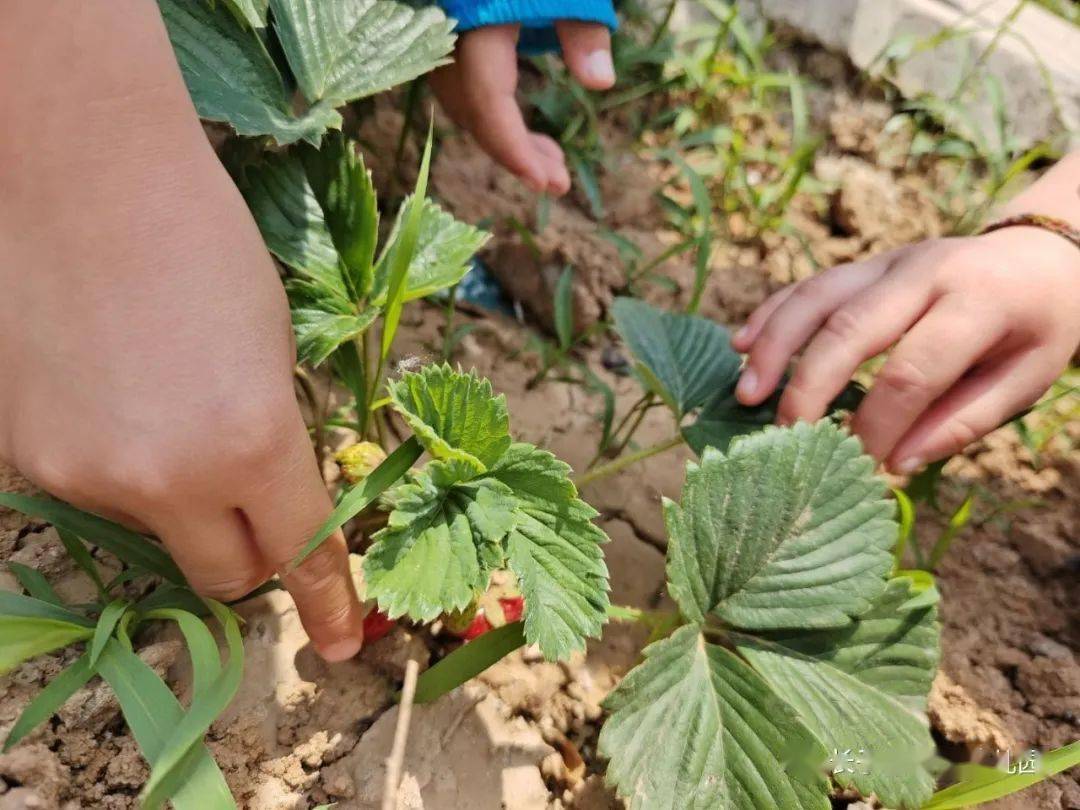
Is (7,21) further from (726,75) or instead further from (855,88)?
(855,88)

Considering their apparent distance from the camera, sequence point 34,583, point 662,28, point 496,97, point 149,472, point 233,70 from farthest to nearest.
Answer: point 662,28 < point 496,97 < point 233,70 < point 34,583 < point 149,472

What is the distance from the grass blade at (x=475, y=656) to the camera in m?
0.98

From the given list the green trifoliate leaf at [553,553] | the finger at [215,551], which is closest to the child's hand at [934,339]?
the green trifoliate leaf at [553,553]

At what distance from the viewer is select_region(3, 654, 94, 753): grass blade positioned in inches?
32.5

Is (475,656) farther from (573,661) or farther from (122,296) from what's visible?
(122,296)

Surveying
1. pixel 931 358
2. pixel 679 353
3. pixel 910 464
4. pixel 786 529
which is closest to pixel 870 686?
pixel 786 529

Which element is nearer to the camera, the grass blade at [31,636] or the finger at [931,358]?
the grass blade at [31,636]

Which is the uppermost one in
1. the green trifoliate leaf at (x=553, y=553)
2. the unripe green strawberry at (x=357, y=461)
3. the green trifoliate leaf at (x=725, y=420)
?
the green trifoliate leaf at (x=725, y=420)

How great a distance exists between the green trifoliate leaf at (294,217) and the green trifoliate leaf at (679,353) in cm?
44

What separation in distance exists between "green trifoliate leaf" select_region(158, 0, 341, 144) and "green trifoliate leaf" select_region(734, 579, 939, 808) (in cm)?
84

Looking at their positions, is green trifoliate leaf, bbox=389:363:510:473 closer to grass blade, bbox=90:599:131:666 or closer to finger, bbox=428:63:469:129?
grass blade, bbox=90:599:131:666

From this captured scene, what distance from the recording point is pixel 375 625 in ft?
3.51

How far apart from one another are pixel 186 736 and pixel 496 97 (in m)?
1.06

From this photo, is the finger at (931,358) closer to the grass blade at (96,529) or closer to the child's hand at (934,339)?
the child's hand at (934,339)
